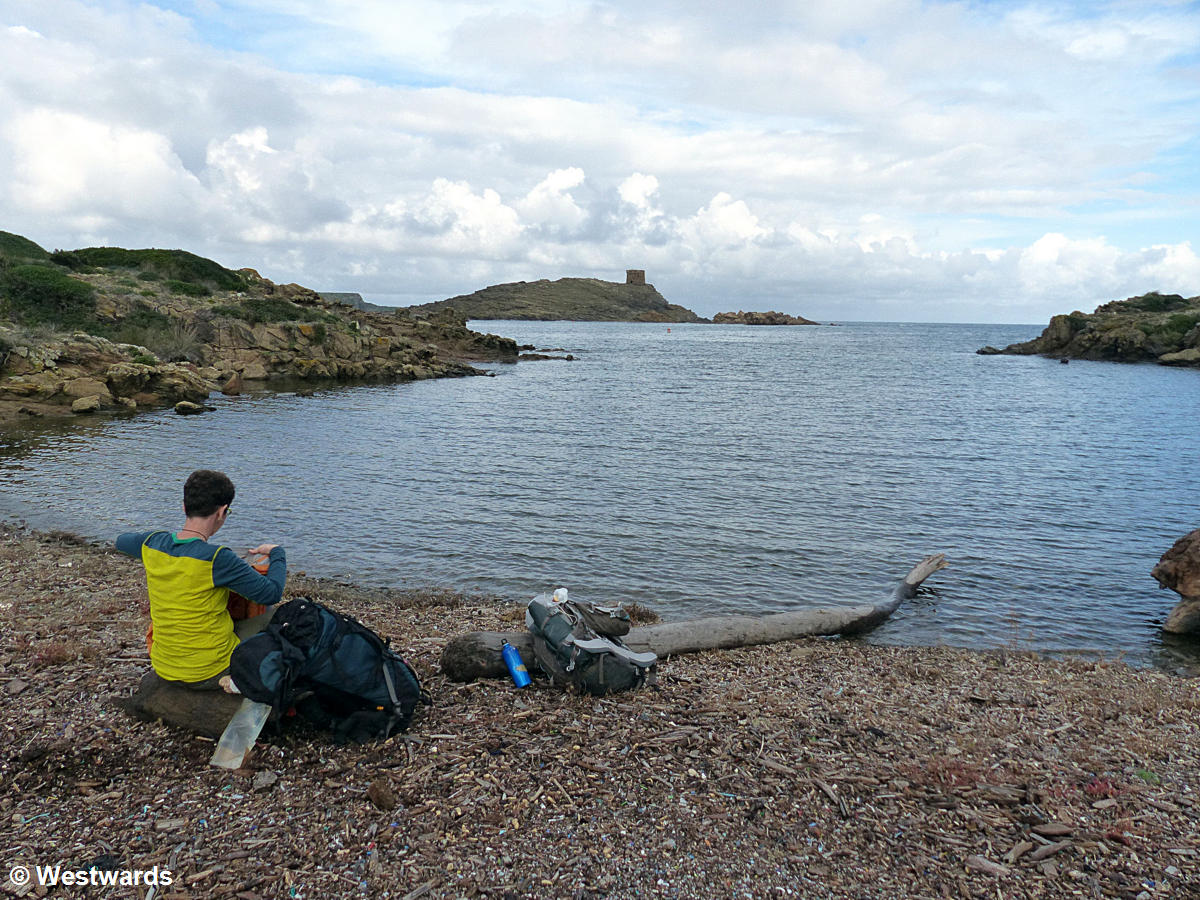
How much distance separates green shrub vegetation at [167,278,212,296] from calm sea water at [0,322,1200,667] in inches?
817

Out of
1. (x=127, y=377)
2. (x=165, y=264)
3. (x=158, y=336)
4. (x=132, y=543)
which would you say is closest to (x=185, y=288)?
(x=165, y=264)

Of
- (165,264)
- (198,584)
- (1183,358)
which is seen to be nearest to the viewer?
(198,584)

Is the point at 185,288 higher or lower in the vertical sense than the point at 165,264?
lower

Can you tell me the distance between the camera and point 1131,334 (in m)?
90.8

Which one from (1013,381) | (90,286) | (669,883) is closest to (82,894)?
(669,883)

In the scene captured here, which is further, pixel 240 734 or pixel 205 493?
pixel 240 734

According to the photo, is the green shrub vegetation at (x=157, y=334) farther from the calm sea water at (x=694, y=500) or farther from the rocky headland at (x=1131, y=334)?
the rocky headland at (x=1131, y=334)

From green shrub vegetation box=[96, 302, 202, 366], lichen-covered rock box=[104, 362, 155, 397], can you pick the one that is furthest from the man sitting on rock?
green shrub vegetation box=[96, 302, 202, 366]

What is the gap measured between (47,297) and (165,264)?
67.6 ft

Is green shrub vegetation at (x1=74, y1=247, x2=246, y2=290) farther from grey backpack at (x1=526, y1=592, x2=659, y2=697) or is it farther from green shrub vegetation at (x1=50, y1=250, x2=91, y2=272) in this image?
grey backpack at (x1=526, y1=592, x2=659, y2=697)

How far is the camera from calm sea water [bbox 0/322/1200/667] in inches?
571

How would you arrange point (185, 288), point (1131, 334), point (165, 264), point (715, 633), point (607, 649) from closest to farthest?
point (607, 649) → point (715, 633) → point (185, 288) → point (165, 264) → point (1131, 334)

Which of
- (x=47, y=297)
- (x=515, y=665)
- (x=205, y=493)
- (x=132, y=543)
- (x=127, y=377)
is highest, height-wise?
(x=47, y=297)

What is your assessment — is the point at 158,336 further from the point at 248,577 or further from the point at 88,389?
the point at 248,577
